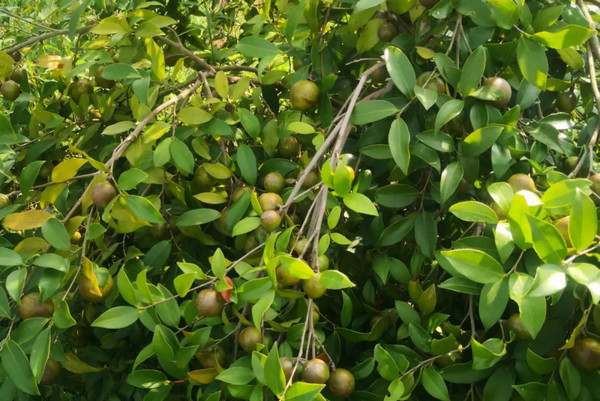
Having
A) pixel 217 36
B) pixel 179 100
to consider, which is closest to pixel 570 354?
pixel 179 100

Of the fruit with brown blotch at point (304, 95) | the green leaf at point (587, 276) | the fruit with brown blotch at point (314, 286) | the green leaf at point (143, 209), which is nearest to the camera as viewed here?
the green leaf at point (587, 276)

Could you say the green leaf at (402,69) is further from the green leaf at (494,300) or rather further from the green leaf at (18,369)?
the green leaf at (18,369)

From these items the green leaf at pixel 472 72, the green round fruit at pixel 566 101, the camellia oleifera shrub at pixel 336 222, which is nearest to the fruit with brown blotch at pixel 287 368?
the camellia oleifera shrub at pixel 336 222

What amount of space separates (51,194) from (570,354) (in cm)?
89

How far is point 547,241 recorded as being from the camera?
81cm

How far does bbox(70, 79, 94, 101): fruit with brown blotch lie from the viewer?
5.13 ft

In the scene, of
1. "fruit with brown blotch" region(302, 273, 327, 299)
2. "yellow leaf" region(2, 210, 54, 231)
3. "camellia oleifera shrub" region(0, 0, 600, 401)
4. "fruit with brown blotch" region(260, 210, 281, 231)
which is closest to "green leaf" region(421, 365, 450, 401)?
"camellia oleifera shrub" region(0, 0, 600, 401)

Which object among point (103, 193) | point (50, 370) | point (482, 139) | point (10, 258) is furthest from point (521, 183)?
point (50, 370)

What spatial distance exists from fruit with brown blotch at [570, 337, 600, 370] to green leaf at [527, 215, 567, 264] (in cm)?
19

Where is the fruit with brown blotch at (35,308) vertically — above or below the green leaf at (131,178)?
below

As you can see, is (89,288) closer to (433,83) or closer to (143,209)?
(143,209)

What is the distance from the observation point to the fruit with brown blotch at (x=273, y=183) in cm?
123

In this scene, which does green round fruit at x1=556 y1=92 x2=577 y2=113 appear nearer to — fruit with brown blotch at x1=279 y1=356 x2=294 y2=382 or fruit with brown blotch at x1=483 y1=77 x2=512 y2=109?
fruit with brown blotch at x1=483 y1=77 x2=512 y2=109

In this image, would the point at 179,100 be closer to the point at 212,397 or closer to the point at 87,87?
the point at 87,87
